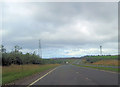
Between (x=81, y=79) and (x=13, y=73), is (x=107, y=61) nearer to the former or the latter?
(x=13, y=73)

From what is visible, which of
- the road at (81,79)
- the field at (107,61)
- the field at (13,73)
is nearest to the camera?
the road at (81,79)

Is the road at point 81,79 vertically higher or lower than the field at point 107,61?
higher

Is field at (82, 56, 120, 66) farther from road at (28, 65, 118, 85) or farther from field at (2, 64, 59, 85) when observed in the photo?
road at (28, 65, 118, 85)

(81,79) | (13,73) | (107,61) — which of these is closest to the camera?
(81,79)

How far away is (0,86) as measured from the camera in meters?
13.3

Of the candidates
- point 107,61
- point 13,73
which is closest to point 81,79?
point 13,73

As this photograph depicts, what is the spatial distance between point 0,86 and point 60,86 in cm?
441

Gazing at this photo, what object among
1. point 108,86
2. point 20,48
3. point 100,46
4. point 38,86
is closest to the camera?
point 108,86

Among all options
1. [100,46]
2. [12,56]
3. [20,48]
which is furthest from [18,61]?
[100,46]

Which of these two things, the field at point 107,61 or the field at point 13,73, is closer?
the field at point 13,73

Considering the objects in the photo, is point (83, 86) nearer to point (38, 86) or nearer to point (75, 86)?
point (75, 86)

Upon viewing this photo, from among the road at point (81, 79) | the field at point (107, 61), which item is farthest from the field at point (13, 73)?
the field at point (107, 61)

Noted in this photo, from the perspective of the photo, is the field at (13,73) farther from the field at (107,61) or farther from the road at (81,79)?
the field at (107,61)

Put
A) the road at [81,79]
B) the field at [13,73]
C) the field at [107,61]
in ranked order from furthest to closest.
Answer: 1. the field at [107,61]
2. the field at [13,73]
3. the road at [81,79]
